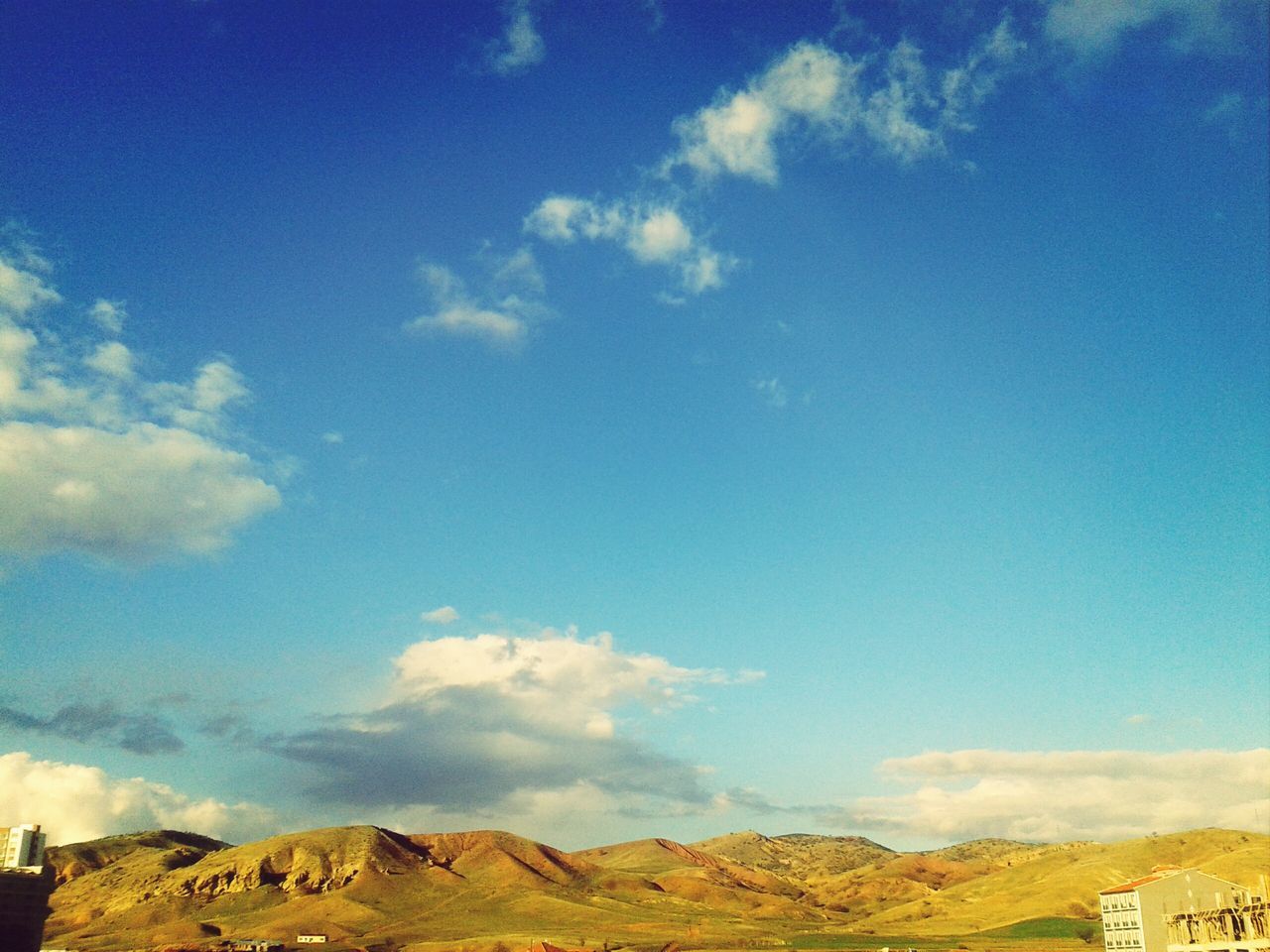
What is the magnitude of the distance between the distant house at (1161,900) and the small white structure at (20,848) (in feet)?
464

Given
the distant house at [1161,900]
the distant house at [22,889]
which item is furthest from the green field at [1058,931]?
the distant house at [22,889]

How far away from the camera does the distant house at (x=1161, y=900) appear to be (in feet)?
413

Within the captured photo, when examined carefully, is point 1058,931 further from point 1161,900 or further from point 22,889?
point 22,889

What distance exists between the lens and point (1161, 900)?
12706 centimetres

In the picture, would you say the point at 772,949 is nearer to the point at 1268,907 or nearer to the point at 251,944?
the point at 251,944

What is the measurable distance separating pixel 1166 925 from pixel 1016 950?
59939mm

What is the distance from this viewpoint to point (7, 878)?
12088cm

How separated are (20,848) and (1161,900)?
479ft

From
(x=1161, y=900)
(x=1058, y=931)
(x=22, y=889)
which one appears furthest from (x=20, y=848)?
(x=1058, y=931)

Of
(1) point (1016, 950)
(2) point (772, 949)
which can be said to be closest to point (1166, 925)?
(1) point (1016, 950)

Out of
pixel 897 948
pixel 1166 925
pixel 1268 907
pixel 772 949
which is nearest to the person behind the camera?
pixel 1268 907

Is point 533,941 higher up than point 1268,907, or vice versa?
point 1268,907

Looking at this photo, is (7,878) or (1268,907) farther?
(7,878)

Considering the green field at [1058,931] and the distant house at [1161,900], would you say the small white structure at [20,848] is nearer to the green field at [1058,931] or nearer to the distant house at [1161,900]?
the distant house at [1161,900]
